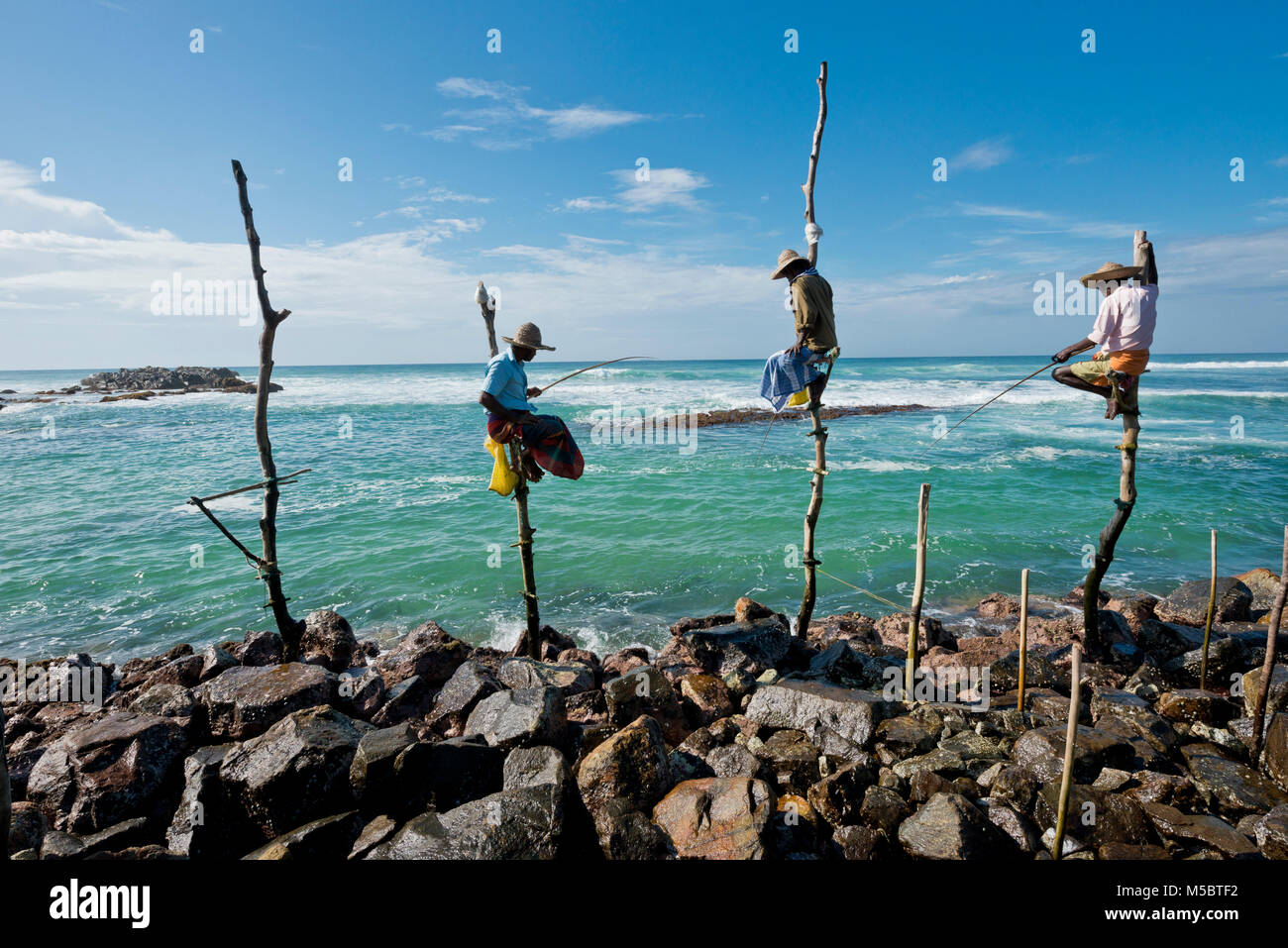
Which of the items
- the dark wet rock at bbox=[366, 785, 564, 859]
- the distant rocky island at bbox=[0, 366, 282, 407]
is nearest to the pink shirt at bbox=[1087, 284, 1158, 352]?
the dark wet rock at bbox=[366, 785, 564, 859]

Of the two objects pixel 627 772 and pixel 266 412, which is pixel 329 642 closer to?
pixel 266 412

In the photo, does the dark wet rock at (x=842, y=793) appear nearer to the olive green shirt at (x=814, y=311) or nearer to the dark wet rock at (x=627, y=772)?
the dark wet rock at (x=627, y=772)

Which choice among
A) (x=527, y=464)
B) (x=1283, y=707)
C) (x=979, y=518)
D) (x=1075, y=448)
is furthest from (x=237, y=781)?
(x=1075, y=448)

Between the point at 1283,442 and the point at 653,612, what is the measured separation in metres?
29.5

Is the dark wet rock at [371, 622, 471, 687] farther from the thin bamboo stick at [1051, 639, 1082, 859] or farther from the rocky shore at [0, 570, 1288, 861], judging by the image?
the thin bamboo stick at [1051, 639, 1082, 859]

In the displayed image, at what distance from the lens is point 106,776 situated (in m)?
4.77

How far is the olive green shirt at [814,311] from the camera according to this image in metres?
6.57

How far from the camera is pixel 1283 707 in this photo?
6.06 metres

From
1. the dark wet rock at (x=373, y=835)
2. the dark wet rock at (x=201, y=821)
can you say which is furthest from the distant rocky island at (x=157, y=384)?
the dark wet rock at (x=373, y=835)

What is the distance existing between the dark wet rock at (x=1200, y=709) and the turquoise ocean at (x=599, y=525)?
460 centimetres

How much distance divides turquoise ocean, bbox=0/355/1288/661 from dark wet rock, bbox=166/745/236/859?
18.1 feet
